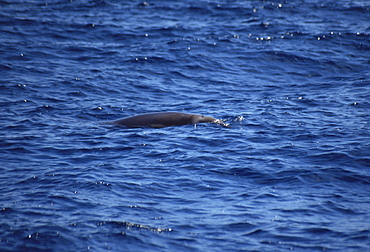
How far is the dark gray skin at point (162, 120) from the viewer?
1356 centimetres

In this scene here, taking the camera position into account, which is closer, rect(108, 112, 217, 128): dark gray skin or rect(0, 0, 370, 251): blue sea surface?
rect(0, 0, 370, 251): blue sea surface

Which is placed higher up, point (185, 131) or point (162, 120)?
point (162, 120)

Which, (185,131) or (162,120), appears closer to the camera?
(185,131)

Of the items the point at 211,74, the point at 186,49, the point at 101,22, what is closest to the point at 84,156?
the point at 211,74

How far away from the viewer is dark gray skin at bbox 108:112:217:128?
13562 millimetres

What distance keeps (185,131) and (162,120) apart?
80cm

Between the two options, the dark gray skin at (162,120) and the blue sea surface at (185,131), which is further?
the dark gray skin at (162,120)

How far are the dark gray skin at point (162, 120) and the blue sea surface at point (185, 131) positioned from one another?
0.92 feet

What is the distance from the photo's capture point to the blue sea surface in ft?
27.8

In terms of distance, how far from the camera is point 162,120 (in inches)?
535

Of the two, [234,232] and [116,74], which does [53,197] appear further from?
[116,74]

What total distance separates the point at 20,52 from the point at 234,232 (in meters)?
14.0

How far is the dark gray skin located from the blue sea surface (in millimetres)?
281

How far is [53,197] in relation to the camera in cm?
933
